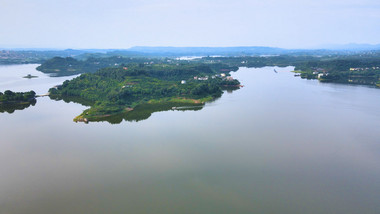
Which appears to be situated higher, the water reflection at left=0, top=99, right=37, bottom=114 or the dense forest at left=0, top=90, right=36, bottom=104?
the dense forest at left=0, top=90, right=36, bottom=104

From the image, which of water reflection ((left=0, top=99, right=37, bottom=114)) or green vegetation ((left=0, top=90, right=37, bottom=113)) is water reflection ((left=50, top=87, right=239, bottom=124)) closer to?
green vegetation ((left=0, top=90, right=37, bottom=113))

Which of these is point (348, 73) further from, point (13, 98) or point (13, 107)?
point (13, 98)

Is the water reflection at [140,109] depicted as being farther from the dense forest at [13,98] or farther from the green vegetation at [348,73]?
the green vegetation at [348,73]

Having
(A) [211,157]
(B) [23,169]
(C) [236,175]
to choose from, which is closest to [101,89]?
(B) [23,169]

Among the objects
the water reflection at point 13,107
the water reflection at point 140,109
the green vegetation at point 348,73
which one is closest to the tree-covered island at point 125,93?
the water reflection at point 140,109

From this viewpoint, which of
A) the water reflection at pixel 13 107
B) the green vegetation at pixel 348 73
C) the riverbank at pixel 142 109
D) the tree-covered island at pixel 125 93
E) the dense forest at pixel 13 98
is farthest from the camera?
the green vegetation at pixel 348 73

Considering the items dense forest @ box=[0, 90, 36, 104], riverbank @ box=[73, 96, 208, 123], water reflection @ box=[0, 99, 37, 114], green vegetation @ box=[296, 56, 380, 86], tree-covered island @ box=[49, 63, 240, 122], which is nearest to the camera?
riverbank @ box=[73, 96, 208, 123]

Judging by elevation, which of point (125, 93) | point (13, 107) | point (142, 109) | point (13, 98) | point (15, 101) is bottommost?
point (13, 107)

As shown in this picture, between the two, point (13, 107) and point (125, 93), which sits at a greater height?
point (125, 93)

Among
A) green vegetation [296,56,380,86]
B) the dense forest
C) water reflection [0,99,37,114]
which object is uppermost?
green vegetation [296,56,380,86]

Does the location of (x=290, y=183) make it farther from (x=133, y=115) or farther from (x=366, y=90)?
(x=366, y=90)

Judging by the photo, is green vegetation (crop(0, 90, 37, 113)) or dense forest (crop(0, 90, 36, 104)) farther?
dense forest (crop(0, 90, 36, 104))

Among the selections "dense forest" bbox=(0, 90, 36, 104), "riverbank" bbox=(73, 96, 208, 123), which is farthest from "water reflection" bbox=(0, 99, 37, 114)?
"riverbank" bbox=(73, 96, 208, 123)

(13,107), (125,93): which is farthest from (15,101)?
(125,93)
